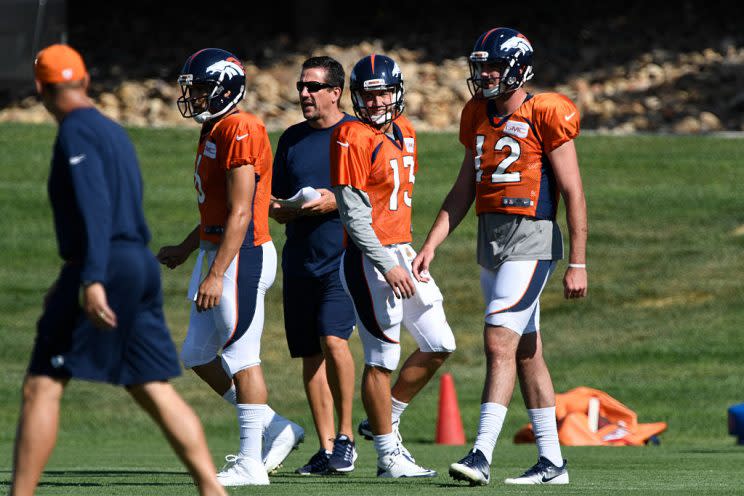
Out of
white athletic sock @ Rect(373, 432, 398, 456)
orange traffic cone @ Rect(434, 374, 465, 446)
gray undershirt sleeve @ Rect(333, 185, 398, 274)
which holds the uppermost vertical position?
gray undershirt sleeve @ Rect(333, 185, 398, 274)

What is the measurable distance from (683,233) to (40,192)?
8.35 meters

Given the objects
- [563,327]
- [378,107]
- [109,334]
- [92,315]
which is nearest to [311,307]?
[378,107]

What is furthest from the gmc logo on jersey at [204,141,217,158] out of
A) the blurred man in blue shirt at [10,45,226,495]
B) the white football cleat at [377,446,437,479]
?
the blurred man in blue shirt at [10,45,226,495]

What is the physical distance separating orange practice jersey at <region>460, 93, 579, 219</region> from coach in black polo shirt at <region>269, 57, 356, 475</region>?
1233mm

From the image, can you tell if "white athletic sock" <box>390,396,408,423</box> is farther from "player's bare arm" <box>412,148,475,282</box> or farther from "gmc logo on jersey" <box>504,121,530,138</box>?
"gmc logo on jersey" <box>504,121,530,138</box>

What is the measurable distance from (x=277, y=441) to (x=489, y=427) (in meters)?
1.49

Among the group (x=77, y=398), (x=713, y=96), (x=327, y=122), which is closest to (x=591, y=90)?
(x=713, y=96)

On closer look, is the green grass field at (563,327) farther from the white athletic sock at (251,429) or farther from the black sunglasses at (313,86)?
the black sunglasses at (313,86)

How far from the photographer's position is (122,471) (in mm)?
8047

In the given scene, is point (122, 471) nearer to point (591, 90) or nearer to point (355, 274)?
point (355, 274)

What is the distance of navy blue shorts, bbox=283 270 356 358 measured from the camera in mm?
7983

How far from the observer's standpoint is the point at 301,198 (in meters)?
7.85

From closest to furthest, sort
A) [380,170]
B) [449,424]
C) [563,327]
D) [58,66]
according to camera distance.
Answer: [58,66], [380,170], [449,424], [563,327]

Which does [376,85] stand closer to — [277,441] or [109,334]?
[277,441]
